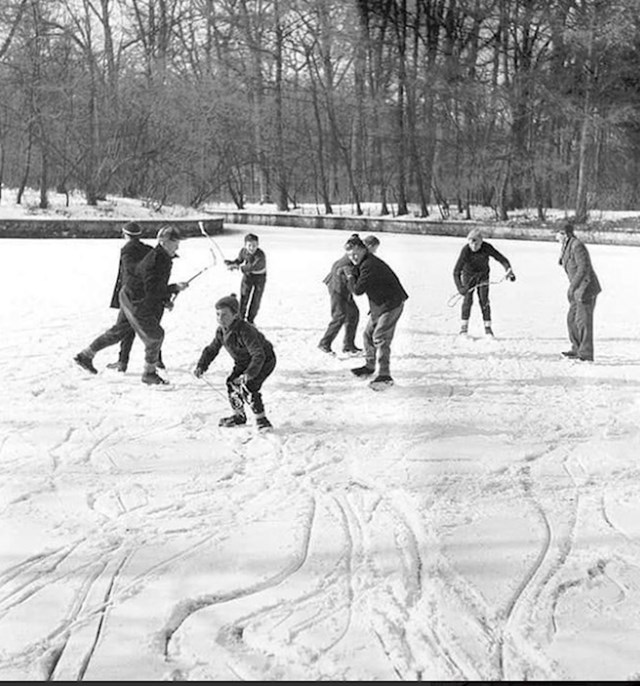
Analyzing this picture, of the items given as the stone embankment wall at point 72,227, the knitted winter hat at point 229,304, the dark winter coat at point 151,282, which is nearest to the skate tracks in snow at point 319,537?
the dark winter coat at point 151,282

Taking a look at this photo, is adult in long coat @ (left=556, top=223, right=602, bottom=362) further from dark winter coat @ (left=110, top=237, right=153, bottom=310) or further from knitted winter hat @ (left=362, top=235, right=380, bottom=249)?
dark winter coat @ (left=110, top=237, right=153, bottom=310)

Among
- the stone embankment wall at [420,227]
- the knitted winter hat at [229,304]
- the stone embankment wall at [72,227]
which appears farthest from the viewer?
the stone embankment wall at [420,227]

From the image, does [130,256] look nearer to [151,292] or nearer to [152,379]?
[151,292]

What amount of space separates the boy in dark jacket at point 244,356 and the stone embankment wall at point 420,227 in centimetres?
2126

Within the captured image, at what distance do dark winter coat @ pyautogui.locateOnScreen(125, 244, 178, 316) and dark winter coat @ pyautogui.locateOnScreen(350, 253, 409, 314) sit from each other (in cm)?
169

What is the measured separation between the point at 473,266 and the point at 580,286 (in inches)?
62.8

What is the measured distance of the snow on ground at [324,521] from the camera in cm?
310

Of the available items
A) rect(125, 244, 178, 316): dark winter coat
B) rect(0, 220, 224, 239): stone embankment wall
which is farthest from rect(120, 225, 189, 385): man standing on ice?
rect(0, 220, 224, 239): stone embankment wall

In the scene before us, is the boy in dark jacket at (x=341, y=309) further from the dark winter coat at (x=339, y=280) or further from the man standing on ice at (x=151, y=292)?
the man standing on ice at (x=151, y=292)

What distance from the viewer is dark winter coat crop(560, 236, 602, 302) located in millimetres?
8219

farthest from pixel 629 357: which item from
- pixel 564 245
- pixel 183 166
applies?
pixel 183 166

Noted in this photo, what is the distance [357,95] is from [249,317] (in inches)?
1082


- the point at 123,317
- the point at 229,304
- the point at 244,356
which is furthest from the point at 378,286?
the point at 123,317

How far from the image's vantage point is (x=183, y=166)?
107 ft
